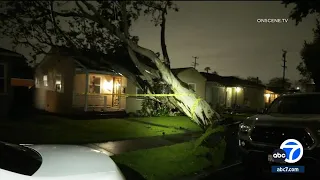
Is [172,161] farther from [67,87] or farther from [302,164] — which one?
[67,87]

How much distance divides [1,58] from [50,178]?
618 inches

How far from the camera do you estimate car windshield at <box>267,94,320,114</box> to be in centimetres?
841

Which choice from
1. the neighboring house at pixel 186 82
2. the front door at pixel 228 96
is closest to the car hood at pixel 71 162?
the neighboring house at pixel 186 82

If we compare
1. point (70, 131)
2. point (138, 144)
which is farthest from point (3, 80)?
point (138, 144)

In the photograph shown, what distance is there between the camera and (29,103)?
26.3m

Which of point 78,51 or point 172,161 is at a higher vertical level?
point 78,51

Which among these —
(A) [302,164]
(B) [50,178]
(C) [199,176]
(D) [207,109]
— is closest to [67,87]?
(D) [207,109]

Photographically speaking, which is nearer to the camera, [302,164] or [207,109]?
[302,164]

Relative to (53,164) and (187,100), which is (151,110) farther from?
(53,164)

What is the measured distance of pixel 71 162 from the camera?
4.07 m

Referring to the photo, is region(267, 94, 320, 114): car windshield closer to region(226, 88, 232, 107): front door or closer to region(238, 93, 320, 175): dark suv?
region(238, 93, 320, 175): dark suv

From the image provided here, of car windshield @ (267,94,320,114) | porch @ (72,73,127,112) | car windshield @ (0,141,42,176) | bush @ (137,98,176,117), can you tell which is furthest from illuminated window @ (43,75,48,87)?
car windshield @ (0,141,42,176)

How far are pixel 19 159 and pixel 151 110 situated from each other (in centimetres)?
1955

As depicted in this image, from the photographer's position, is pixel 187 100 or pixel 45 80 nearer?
pixel 187 100
